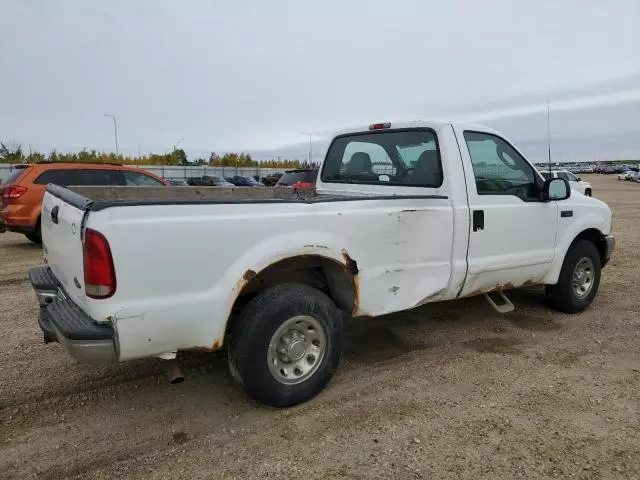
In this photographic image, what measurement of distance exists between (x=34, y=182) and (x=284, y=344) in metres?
8.43

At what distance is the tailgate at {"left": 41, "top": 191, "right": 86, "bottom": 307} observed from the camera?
281cm

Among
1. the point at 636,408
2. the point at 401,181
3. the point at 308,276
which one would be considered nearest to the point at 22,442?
the point at 308,276

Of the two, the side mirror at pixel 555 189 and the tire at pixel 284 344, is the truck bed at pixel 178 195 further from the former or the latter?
the side mirror at pixel 555 189

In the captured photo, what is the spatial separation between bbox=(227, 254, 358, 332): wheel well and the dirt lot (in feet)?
2.15

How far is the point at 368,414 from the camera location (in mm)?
3314

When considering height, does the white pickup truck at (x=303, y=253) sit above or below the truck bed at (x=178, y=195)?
below

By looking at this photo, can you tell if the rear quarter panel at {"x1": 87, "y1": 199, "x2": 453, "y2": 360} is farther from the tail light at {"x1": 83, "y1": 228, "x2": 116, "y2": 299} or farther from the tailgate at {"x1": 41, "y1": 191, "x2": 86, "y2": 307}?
the tailgate at {"x1": 41, "y1": 191, "x2": 86, "y2": 307}

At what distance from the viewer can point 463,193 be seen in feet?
13.4

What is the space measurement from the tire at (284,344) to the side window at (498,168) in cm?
186

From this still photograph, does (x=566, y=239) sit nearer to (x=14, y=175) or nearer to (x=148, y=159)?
(x=14, y=175)

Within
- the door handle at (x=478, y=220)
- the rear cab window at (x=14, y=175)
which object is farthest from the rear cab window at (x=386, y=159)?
the rear cab window at (x=14, y=175)

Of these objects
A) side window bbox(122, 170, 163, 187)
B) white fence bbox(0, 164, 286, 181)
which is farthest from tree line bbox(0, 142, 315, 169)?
side window bbox(122, 170, 163, 187)

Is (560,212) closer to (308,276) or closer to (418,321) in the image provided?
(418,321)

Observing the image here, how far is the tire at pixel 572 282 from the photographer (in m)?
5.23
